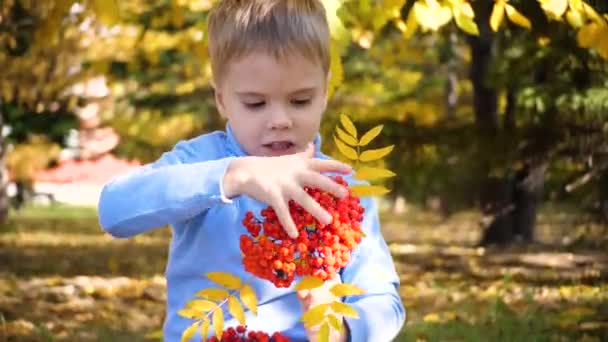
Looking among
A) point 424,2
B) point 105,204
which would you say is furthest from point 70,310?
point 105,204

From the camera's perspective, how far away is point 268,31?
216 cm

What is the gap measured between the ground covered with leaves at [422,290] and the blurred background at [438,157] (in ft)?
0.06

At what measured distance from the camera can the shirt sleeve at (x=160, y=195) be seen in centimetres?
180

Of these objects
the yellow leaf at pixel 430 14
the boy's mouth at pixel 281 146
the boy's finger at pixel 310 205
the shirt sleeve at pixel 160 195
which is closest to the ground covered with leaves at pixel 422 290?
the yellow leaf at pixel 430 14

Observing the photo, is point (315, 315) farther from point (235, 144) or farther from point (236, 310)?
point (235, 144)

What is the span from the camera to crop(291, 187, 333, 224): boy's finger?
1.55 m

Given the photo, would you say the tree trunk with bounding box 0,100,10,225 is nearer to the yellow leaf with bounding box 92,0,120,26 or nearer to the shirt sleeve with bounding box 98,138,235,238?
the yellow leaf with bounding box 92,0,120,26

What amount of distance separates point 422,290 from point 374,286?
4119 millimetres

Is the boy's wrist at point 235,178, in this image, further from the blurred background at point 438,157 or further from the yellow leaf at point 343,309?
the blurred background at point 438,157

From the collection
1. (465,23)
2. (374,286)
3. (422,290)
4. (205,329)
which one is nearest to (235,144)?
(374,286)

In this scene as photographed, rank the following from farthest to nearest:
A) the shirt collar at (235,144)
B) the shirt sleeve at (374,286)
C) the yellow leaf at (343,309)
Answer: the shirt collar at (235,144) → the shirt sleeve at (374,286) → the yellow leaf at (343,309)

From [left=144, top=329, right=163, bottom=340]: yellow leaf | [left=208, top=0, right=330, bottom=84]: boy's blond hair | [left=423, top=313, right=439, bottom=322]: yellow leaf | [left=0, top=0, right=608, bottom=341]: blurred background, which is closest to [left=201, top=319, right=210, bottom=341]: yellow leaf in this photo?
[left=208, top=0, right=330, bottom=84]: boy's blond hair

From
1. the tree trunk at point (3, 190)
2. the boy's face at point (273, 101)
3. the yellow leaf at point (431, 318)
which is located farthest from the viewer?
the tree trunk at point (3, 190)

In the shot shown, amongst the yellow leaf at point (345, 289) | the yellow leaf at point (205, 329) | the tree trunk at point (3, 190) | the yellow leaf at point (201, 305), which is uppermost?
the yellow leaf at point (345, 289)
